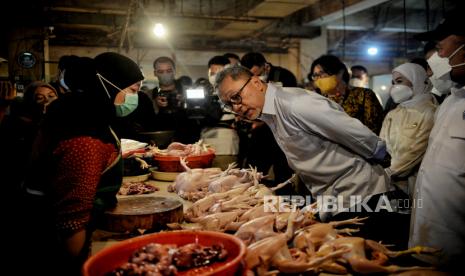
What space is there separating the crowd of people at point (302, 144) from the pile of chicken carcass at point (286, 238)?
580 millimetres

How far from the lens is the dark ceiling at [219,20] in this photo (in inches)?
356

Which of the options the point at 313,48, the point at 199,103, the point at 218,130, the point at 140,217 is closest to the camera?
the point at 140,217

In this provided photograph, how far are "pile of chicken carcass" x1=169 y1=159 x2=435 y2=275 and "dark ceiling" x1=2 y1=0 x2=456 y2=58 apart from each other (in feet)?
20.5

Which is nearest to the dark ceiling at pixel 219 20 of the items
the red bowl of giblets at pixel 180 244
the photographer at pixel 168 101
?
the photographer at pixel 168 101

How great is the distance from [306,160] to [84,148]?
1691mm

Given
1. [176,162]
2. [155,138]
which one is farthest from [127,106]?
[155,138]

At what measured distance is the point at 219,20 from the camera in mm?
9695

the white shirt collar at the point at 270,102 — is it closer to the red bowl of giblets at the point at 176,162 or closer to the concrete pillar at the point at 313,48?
the red bowl of giblets at the point at 176,162

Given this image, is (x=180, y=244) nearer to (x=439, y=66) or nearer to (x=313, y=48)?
(x=439, y=66)

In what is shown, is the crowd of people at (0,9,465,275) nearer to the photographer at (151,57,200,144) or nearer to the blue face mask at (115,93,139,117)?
the blue face mask at (115,93,139,117)

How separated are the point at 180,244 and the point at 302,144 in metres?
1.34

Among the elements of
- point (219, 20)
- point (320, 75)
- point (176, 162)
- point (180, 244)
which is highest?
point (219, 20)

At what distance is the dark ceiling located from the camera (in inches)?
356

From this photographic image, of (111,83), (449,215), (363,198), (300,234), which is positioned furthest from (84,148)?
(449,215)
